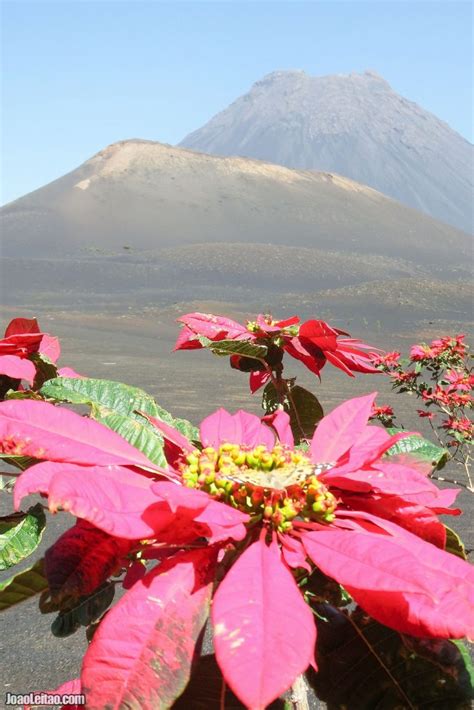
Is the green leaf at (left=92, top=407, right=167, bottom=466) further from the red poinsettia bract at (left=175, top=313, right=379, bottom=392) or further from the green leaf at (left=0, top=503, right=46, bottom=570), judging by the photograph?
the red poinsettia bract at (left=175, top=313, right=379, bottom=392)

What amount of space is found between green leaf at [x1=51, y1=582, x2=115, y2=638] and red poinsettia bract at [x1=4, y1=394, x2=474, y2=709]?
0.14 ft

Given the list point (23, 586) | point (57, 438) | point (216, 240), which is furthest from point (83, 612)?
point (216, 240)

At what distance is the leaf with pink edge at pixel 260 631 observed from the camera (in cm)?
32

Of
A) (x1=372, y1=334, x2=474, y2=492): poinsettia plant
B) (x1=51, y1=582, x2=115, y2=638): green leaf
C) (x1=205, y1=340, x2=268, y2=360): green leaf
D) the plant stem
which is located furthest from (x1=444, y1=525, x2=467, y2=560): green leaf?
(x1=372, y1=334, x2=474, y2=492): poinsettia plant

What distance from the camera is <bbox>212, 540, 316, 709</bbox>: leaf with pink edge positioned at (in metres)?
0.32

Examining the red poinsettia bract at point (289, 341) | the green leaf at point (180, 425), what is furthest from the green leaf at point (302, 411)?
the green leaf at point (180, 425)

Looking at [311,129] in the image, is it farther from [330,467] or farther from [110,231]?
[330,467]

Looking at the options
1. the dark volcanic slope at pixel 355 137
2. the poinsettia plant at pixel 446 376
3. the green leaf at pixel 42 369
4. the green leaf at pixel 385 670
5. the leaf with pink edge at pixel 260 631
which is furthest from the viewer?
the dark volcanic slope at pixel 355 137

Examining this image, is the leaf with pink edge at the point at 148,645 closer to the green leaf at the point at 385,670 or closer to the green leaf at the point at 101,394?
the green leaf at the point at 385,670

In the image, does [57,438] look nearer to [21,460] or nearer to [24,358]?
[21,460]

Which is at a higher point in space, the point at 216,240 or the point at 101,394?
the point at 101,394

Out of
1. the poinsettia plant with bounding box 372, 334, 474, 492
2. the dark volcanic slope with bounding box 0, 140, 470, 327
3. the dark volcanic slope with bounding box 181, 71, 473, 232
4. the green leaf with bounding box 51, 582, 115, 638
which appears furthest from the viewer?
the dark volcanic slope with bounding box 181, 71, 473, 232

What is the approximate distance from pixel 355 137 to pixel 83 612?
14484 cm

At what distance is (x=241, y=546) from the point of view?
17.9 inches
